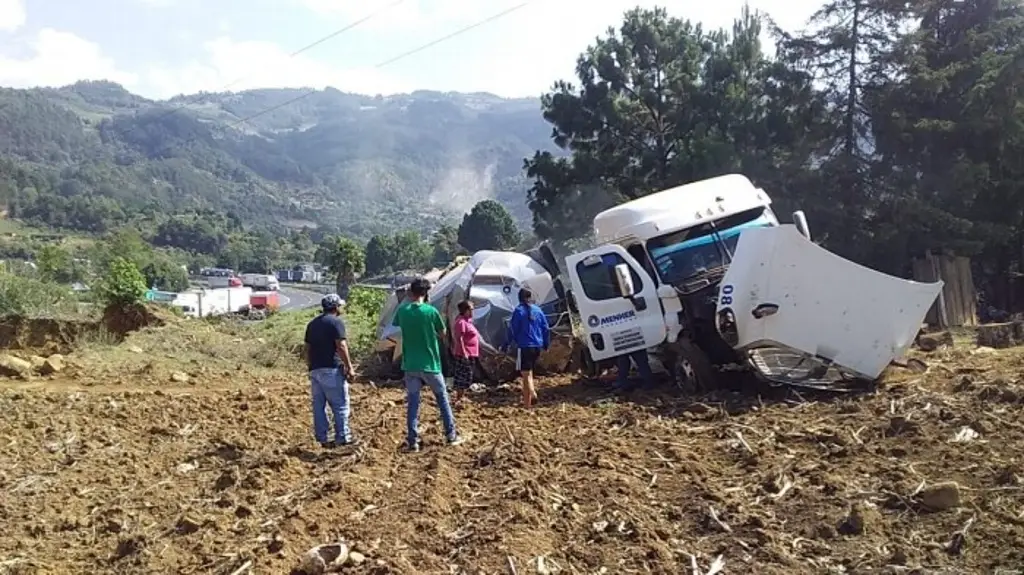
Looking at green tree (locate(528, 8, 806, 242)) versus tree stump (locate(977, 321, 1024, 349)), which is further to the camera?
green tree (locate(528, 8, 806, 242))

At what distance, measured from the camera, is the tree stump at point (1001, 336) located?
48.1ft

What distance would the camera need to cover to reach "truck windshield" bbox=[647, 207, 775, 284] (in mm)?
11578

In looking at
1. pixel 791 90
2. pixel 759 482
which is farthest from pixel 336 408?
pixel 791 90

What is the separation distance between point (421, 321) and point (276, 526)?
2.93 m

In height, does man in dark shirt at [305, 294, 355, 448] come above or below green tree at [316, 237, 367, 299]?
below

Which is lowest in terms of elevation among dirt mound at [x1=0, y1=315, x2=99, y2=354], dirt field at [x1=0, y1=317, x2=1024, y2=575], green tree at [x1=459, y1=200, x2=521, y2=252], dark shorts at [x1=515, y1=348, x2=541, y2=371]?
dirt field at [x1=0, y1=317, x2=1024, y2=575]

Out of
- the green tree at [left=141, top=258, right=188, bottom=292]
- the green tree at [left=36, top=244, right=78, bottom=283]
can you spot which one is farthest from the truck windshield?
the green tree at [left=141, top=258, right=188, bottom=292]

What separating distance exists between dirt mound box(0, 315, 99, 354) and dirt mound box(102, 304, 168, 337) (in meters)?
0.41

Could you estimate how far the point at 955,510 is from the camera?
5781 millimetres

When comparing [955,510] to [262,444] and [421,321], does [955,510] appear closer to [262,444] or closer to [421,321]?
[421,321]

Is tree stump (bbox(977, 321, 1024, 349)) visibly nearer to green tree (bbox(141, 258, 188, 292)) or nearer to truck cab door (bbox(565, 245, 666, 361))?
truck cab door (bbox(565, 245, 666, 361))

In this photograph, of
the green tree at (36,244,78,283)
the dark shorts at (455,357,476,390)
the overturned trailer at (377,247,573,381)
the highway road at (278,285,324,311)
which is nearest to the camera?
the dark shorts at (455,357,476,390)

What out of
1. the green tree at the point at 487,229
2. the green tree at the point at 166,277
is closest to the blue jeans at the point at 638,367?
the green tree at the point at 487,229

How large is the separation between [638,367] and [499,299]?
3376 millimetres
